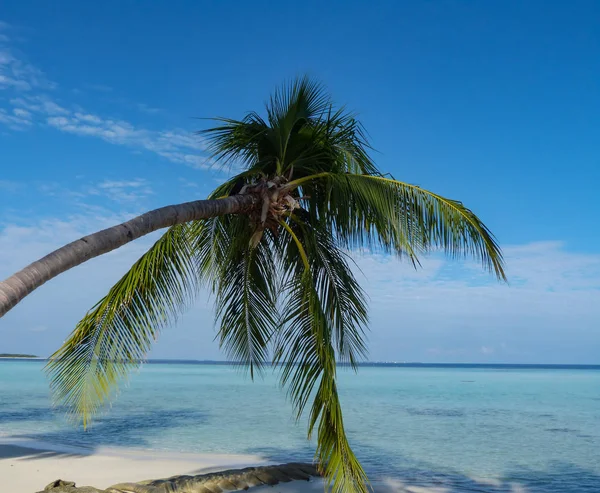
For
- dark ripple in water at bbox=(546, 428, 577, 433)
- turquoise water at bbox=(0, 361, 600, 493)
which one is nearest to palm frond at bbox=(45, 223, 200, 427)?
turquoise water at bbox=(0, 361, 600, 493)

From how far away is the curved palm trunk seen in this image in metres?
4.17

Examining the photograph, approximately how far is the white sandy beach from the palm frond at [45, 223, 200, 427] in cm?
391

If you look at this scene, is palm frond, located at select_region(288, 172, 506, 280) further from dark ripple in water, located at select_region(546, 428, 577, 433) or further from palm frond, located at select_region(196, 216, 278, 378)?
dark ripple in water, located at select_region(546, 428, 577, 433)

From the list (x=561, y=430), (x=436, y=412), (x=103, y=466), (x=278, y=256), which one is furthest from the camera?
(x=436, y=412)

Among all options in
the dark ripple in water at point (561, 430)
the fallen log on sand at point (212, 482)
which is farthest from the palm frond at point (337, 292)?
the dark ripple in water at point (561, 430)

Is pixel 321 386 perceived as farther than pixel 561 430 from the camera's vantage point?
No

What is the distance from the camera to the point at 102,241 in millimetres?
5016

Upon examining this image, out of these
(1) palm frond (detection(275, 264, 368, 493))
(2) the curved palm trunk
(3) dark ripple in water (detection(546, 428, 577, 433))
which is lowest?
(3) dark ripple in water (detection(546, 428, 577, 433))

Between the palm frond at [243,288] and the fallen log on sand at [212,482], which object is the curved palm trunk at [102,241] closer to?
the palm frond at [243,288]

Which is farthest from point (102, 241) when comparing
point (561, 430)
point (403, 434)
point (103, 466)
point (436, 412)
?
point (436, 412)

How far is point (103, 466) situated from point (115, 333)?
644 centimetres

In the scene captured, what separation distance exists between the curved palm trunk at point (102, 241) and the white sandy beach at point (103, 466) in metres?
4.89

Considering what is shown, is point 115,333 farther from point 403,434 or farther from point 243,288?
point 403,434

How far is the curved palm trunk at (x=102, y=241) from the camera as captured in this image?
13.7 ft
